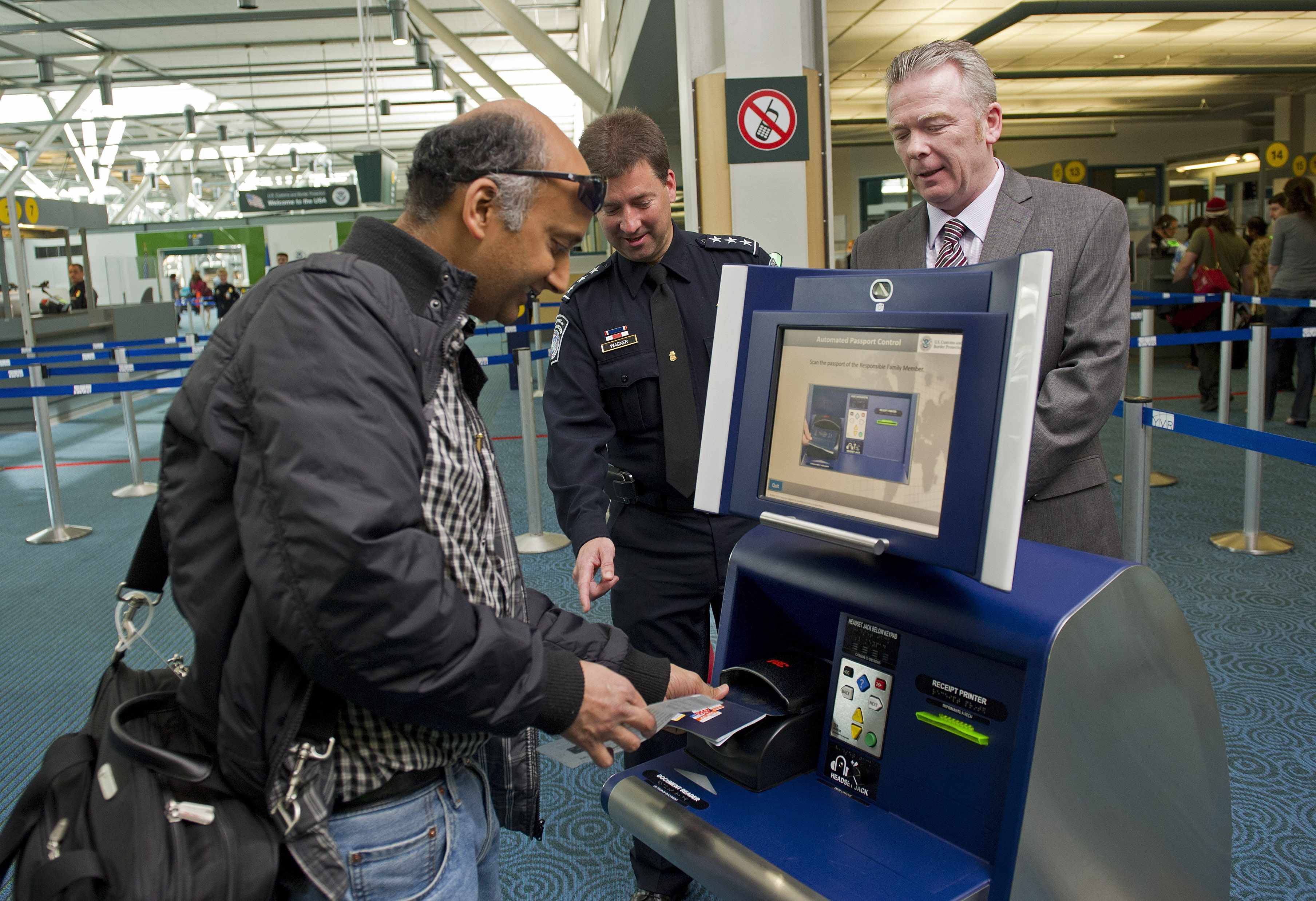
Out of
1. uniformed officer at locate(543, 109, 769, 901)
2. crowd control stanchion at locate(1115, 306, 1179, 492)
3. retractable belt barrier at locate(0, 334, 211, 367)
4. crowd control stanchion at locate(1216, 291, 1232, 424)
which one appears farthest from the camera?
retractable belt barrier at locate(0, 334, 211, 367)

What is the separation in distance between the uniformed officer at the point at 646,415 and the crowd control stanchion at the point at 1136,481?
134cm

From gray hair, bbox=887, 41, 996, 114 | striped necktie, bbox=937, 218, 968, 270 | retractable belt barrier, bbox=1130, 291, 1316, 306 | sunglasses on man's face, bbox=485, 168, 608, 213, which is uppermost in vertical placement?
gray hair, bbox=887, 41, 996, 114

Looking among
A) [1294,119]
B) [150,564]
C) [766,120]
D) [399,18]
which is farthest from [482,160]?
[1294,119]

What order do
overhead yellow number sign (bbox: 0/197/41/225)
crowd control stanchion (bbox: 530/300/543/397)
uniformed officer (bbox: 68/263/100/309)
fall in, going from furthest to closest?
uniformed officer (bbox: 68/263/100/309)
crowd control stanchion (bbox: 530/300/543/397)
overhead yellow number sign (bbox: 0/197/41/225)

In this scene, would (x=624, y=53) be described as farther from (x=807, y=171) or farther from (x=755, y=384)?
(x=755, y=384)

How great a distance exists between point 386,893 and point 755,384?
2.20ft

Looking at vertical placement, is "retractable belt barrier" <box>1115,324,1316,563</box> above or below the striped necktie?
below

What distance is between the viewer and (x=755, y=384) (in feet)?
3.70

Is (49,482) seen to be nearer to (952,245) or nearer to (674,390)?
(674,390)

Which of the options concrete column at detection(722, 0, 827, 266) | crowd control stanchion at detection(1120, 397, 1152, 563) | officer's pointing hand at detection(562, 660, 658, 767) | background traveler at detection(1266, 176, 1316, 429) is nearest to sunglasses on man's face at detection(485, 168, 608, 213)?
officer's pointing hand at detection(562, 660, 658, 767)

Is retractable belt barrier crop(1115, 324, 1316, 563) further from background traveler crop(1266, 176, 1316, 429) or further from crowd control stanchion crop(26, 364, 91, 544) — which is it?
crowd control stanchion crop(26, 364, 91, 544)

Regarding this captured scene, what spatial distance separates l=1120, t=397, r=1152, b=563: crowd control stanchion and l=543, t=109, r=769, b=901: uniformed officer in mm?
1341

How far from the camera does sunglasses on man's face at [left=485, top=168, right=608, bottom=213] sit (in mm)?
990

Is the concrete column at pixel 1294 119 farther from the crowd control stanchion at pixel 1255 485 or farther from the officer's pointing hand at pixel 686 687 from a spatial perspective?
the officer's pointing hand at pixel 686 687
